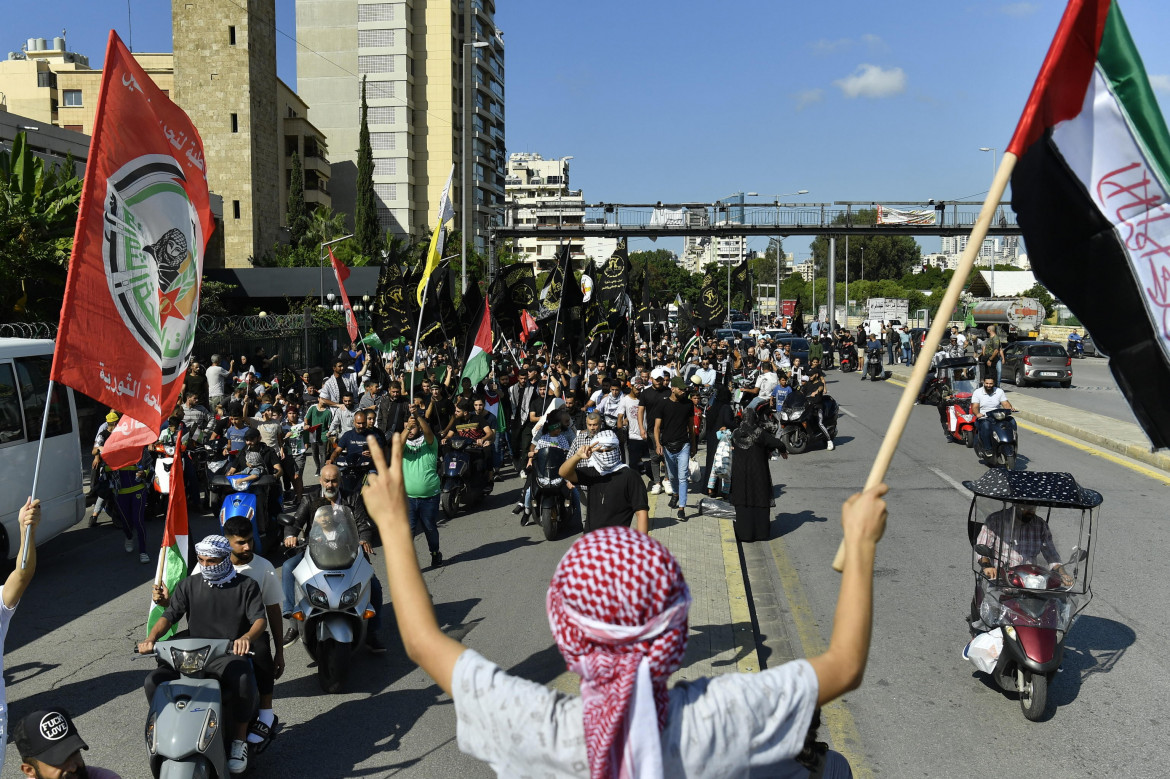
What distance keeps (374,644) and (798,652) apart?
3.32 meters

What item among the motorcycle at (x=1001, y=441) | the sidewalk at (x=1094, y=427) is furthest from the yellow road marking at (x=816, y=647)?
the sidewalk at (x=1094, y=427)

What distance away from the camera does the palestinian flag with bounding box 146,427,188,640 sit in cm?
596

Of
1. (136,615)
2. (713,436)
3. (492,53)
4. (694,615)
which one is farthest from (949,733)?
(492,53)

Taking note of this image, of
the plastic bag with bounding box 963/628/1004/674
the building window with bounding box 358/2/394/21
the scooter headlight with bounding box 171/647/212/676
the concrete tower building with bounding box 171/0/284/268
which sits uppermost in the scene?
the building window with bounding box 358/2/394/21

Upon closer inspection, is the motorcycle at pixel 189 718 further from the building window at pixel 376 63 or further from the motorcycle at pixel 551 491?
the building window at pixel 376 63

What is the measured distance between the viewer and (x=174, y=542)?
622cm

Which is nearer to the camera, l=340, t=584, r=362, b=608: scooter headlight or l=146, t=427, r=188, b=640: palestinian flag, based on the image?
l=146, t=427, r=188, b=640: palestinian flag

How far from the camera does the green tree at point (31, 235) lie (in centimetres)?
1980

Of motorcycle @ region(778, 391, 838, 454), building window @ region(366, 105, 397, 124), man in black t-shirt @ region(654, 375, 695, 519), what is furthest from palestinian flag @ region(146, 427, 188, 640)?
building window @ region(366, 105, 397, 124)

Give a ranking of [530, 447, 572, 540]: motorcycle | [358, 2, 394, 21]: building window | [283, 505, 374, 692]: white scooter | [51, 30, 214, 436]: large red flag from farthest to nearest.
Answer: [358, 2, 394, 21]: building window < [530, 447, 572, 540]: motorcycle < [283, 505, 374, 692]: white scooter < [51, 30, 214, 436]: large red flag

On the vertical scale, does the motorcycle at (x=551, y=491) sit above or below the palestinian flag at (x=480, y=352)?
below

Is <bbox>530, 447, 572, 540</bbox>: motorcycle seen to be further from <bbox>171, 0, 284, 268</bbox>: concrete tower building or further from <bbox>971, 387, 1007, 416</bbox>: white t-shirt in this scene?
<bbox>171, 0, 284, 268</bbox>: concrete tower building

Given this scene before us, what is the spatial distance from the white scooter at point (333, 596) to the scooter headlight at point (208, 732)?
1800 mm

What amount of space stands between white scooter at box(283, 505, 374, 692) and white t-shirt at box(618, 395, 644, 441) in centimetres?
774
